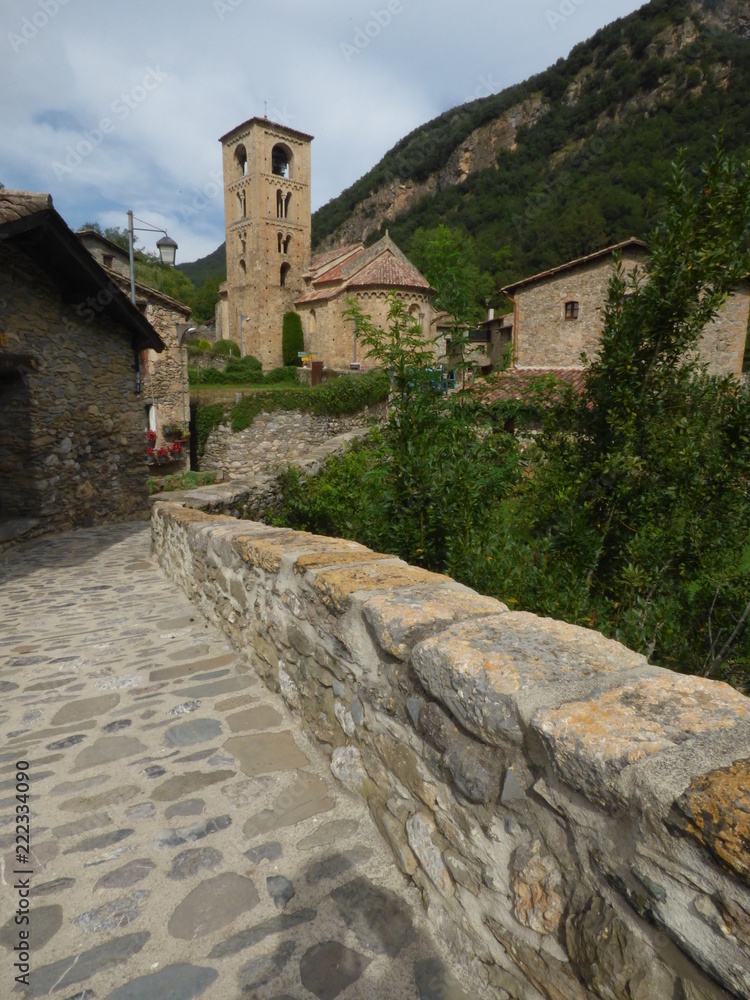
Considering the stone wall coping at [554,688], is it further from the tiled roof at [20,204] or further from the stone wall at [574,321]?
the stone wall at [574,321]

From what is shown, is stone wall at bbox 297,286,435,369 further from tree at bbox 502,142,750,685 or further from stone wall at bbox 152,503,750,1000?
stone wall at bbox 152,503,750,1000

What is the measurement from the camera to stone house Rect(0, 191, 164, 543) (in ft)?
22.5

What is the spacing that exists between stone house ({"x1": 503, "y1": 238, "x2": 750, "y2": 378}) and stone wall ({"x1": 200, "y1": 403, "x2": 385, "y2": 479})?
637 centimetres

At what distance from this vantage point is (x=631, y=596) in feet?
12.4

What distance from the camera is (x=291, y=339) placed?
34875mm

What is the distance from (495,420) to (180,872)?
3.83 metres

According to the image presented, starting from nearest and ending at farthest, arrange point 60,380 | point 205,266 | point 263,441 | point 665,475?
point 665,475, point 60,380, point 263,441, point 205,266

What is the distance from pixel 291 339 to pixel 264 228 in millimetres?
7993

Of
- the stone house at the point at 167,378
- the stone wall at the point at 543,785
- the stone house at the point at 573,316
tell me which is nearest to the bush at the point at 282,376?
the stone house at the point at 167,378

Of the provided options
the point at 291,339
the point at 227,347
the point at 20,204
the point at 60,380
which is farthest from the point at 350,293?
the point at 20,204

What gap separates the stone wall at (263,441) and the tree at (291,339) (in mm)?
16042

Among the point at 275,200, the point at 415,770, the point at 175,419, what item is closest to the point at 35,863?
the point at 415,770

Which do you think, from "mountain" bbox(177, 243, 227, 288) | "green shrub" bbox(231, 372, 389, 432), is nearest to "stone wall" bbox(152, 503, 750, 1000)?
"green shrub" bbox(231, 372, 389, 432)

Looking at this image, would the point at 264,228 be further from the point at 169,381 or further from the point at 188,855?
the point at 188,855
